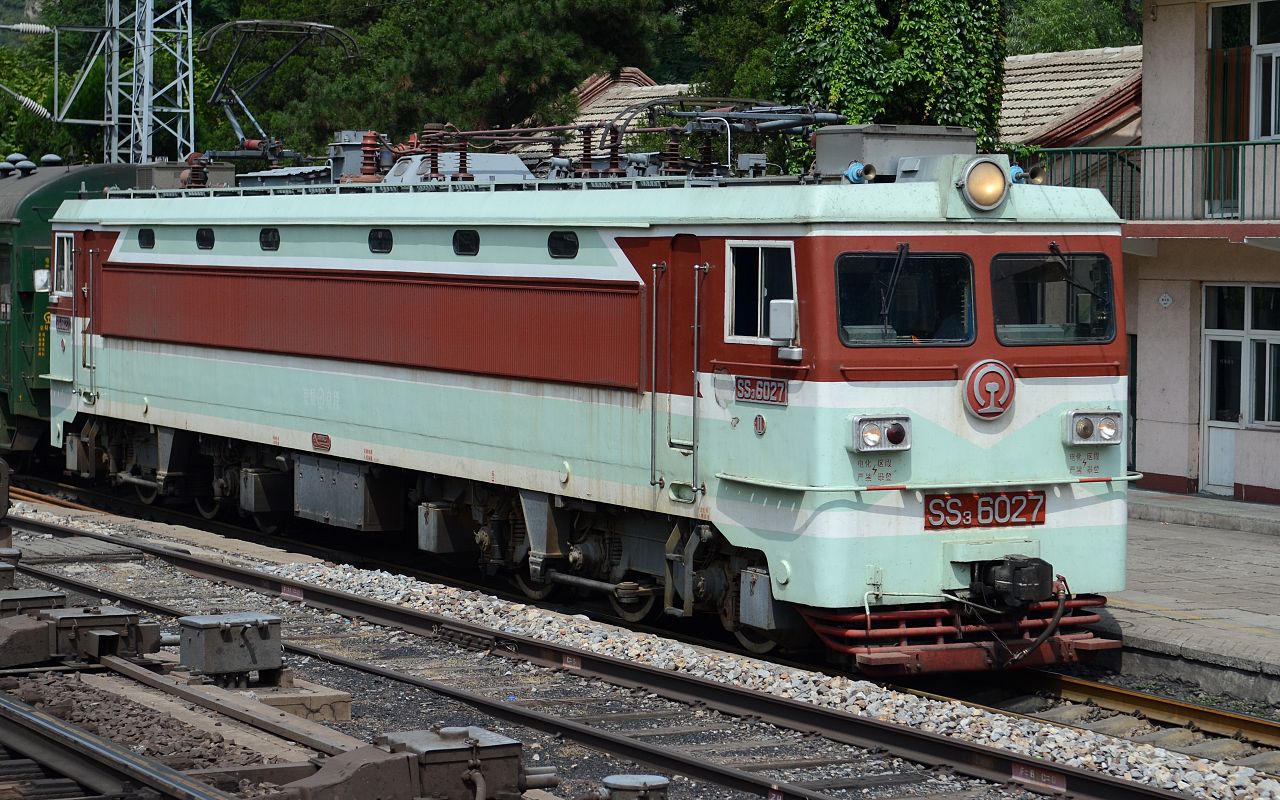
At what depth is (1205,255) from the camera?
20.4m

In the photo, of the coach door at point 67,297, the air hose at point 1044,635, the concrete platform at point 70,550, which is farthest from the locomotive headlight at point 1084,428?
the coach door at point 67,297

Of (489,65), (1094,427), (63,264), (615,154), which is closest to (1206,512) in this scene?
(1094,427)

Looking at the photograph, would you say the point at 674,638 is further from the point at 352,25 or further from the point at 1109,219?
the point at 352,25

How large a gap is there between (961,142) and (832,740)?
169 inches

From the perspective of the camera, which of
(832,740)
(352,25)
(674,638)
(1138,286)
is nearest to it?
(832,740)

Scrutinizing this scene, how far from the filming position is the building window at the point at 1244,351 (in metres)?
20.0

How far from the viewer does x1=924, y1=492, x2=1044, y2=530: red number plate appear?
11.2 meters

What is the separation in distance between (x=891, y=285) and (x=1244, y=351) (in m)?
10.5

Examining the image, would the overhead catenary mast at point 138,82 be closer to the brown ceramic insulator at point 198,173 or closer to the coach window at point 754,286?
the brown ceramic insulator at point 198,173

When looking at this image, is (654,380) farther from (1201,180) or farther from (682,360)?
(1201,180)

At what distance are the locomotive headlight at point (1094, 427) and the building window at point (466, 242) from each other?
4.92 meters

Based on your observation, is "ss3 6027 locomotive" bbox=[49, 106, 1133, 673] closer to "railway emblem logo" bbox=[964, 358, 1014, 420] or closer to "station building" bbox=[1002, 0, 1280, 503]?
"railway emblem logo" bbox=[964, 358, 1014, 420]

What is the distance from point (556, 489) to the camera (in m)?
13.4

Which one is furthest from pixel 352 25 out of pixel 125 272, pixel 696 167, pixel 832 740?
pixel 832 740
